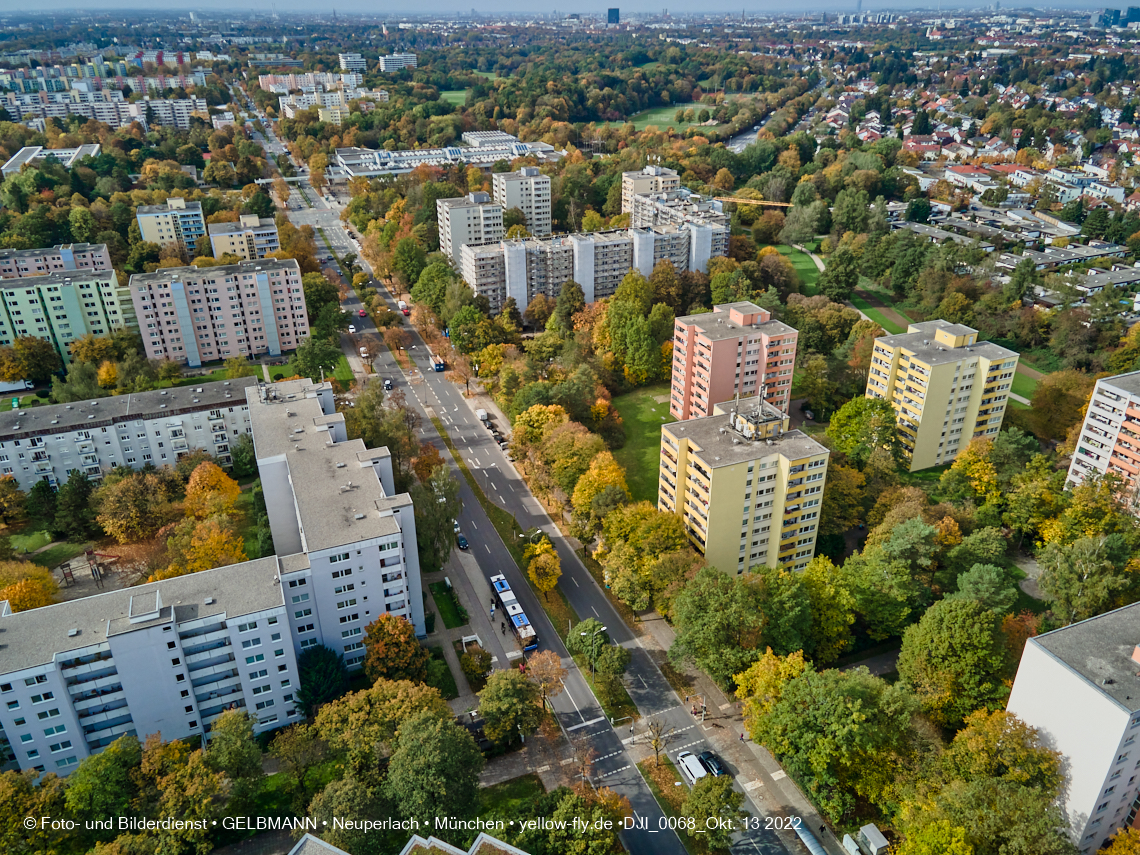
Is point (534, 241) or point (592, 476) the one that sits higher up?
→ point (534, 241)

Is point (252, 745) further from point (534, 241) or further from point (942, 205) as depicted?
point (942, 205)

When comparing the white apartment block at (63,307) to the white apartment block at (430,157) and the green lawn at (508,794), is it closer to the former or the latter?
the green lawn at (508,794)

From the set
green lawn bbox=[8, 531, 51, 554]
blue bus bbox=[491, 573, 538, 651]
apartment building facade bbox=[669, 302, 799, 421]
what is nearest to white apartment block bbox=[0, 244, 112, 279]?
green lawn bbox=[8, 531, 51, 554]

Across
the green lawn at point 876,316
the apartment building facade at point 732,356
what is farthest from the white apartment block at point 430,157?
the apartment building facade at point 732,356

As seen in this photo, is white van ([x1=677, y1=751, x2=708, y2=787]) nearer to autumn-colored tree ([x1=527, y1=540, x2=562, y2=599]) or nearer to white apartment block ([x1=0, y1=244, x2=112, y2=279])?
autumn-colored tree ([x1=527, y1=540, x2=562, y2=599])

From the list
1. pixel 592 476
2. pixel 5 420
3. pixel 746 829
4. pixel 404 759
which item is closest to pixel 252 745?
pixel 404 759

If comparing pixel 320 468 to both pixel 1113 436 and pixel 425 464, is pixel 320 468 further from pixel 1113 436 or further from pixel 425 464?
pixel 1113 436

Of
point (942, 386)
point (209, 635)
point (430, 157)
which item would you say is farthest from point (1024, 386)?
point (430, 157)
